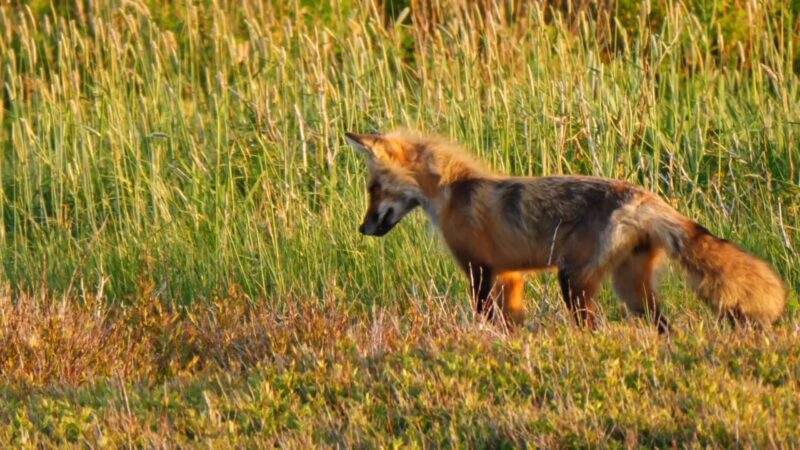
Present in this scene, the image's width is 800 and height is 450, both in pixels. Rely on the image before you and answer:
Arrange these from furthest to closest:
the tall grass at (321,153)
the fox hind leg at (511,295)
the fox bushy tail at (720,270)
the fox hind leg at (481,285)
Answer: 1. the tall grass at (321,153)
2. the fox hind leg at (511,295)
3. the fox hind leg at (481,285)
4. the fox bushy tail at (720,270)

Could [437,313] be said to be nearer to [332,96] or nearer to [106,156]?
[332,96]

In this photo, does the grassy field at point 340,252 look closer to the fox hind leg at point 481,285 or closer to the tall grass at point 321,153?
the tall grass at point 321,153

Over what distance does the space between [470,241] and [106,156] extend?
3.77 meters

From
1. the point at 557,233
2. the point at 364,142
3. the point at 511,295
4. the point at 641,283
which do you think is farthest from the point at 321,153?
the point at 641,283

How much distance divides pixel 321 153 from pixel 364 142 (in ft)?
6.60

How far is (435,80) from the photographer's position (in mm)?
9930

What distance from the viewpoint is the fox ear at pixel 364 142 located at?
714 cm

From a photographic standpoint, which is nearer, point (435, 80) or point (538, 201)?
point (538, 201)

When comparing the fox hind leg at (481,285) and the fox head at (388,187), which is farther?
the fox head at (388,187)

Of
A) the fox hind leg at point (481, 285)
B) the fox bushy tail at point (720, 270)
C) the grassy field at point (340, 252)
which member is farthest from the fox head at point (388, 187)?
the fox bushy tail at point (720, 270)

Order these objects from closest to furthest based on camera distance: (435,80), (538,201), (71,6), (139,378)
Result: (139,378)
(538,201)
(435,80)
(71,6)

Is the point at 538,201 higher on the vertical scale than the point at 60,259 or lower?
higher

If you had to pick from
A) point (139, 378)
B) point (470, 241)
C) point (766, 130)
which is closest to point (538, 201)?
point (470, 241)

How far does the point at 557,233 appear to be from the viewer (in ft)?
21.9
